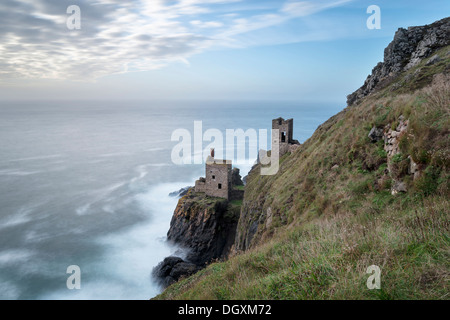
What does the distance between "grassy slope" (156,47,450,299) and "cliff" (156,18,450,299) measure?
2 centimetres

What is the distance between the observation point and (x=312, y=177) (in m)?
12.8

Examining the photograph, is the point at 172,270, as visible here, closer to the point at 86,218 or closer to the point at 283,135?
the point at 283,135

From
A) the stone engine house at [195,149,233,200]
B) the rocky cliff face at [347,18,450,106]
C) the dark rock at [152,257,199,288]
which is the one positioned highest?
the rocky cliff face at [347,18,450,106]

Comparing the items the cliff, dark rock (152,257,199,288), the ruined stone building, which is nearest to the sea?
dark rock (152,257,199,288)

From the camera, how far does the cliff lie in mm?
4169

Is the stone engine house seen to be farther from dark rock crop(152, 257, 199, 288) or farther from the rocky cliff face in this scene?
the rocky cliff face

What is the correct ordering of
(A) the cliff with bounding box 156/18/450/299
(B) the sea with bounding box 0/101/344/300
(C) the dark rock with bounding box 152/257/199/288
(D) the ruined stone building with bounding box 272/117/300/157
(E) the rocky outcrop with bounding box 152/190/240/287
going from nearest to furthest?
(A) the cliff with bounding box 156/18/450/299 → (C) the dark rock with bounding box 152/257/199/288 → (B) the sea with bounding box 0/101/344/300 → (D) the ruined stone building with bounding box 272/117/300/157 → (E) the rocky outcrop with bounding box 152/190/240/287

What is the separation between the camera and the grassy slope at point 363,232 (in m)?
4.05

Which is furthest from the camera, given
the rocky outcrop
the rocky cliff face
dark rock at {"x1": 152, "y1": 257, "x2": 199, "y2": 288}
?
the rocky outcrop

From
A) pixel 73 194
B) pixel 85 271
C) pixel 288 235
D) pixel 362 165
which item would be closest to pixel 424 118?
pixel 362 165

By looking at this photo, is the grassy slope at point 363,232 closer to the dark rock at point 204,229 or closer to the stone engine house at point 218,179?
the dark rock at point 204,229
